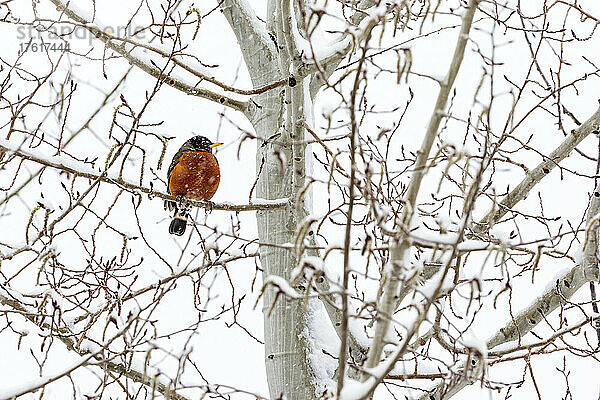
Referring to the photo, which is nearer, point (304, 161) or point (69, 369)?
point (69, 369)

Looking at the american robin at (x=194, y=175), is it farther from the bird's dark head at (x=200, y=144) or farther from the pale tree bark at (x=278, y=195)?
the pale tree bark at (x=278, y=195)

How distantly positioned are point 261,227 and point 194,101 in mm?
9730

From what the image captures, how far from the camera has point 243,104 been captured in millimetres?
4297

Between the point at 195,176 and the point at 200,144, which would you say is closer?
the point at 195,176

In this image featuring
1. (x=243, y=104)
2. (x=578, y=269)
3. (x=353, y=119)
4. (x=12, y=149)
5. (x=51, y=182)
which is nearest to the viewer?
(x=353, y=119)

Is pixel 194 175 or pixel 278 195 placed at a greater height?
pixel 194 175

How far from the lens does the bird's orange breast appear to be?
4930mm

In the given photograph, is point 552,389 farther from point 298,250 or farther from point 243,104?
point 298,250

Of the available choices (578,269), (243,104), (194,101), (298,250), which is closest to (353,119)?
(298,250)

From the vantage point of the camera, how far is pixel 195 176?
4.93 meters

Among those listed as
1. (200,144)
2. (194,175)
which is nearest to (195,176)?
(194,175)

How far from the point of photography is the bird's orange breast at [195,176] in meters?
4.93

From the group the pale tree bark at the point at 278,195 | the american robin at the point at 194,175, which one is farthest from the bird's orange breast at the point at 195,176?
the pale tree bark at the point at 278,195
